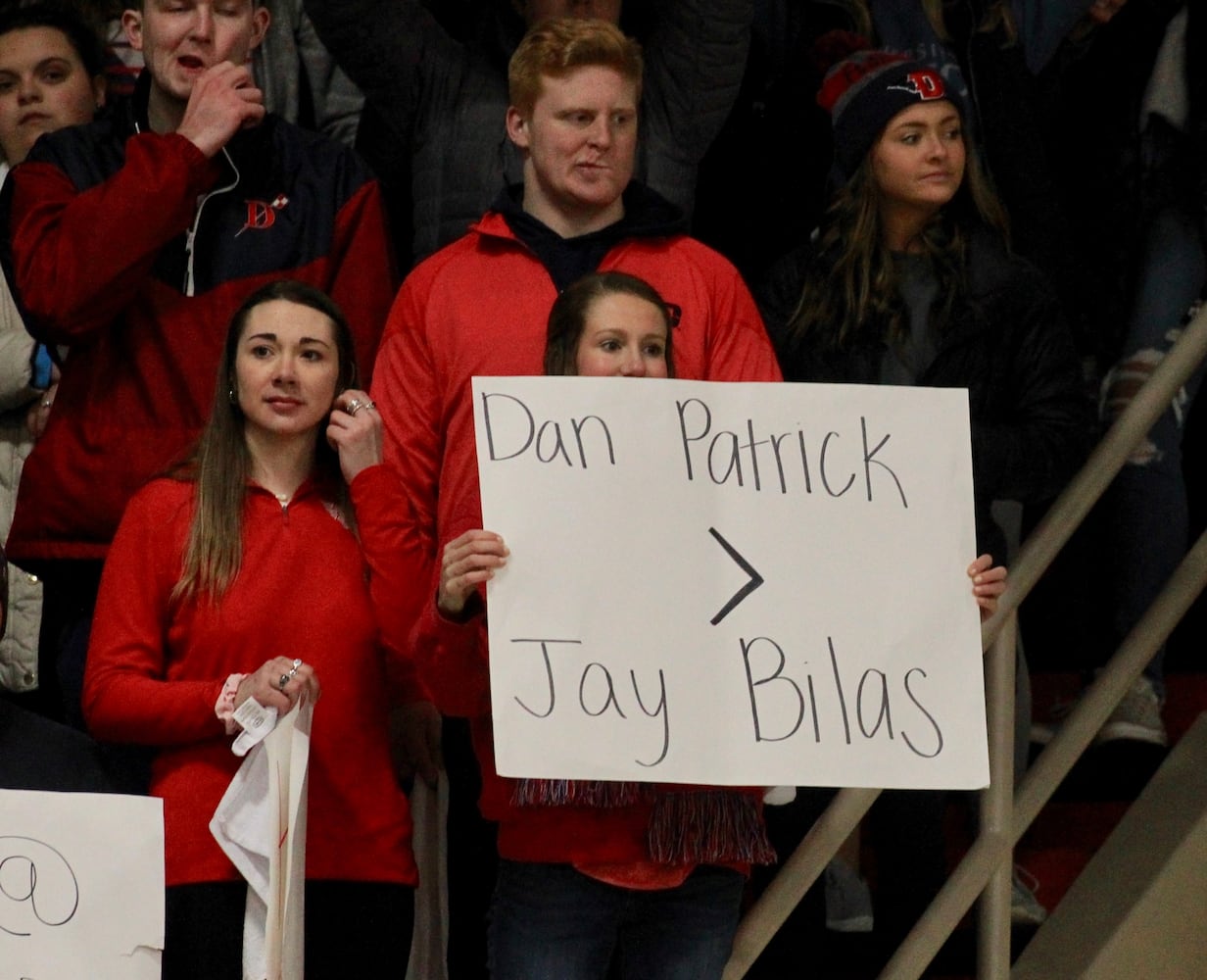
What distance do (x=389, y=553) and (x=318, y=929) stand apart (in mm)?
490

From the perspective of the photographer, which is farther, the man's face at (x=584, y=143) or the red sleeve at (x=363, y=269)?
the red sleeve at (x=363, y=269)

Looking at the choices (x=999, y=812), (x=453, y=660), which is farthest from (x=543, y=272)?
(x=999, y=812)

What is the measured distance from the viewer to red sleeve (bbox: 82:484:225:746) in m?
2.59

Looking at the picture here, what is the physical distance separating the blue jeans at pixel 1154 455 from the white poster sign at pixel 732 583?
55.1 inches

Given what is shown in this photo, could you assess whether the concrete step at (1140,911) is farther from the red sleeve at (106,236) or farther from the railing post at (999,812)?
the red sleeve at (106,236)

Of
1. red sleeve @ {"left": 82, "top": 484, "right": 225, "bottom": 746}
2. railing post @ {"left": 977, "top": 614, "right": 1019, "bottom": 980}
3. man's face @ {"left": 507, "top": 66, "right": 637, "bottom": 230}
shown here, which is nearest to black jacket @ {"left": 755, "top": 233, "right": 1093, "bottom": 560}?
railing post @ {"left": 977, "top": 614, "right": 1019, "bottom": 980}

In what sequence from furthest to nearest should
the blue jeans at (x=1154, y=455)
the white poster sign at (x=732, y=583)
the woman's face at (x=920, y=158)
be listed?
the blue jeans at (x=1154, y=455) < the woman's face at (x=920, y=158) < the white poster sign at (x=732, y=583)

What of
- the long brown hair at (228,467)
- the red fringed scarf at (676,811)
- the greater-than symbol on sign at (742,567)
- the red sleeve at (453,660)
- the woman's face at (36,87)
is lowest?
the red fringed scarf at (676,811)

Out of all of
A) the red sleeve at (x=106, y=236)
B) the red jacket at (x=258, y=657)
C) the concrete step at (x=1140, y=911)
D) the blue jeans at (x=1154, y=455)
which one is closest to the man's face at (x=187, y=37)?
the red sleeve at (x=106, y=236)

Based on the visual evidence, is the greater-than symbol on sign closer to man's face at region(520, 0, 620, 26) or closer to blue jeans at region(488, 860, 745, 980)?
blue jeans at region(488, 860, 745, 980)

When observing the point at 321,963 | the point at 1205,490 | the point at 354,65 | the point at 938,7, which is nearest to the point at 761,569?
the point at 321,963

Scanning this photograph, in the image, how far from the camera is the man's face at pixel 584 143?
2932 millimetres

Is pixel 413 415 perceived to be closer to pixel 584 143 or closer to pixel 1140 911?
pixel 584 143

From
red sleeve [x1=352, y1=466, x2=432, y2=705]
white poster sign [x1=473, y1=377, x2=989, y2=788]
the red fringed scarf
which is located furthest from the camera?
red sleeve [x1=352, y1=466, x2=432, y2=705]
